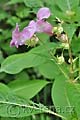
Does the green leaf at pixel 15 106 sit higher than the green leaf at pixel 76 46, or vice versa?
the green leaf at pixel 76 46

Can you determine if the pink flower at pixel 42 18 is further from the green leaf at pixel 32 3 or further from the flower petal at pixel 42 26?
the green leaf at pixel 32 3

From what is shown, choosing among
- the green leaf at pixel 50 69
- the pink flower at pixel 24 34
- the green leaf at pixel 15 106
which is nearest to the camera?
the pink flower at pixel 24 34

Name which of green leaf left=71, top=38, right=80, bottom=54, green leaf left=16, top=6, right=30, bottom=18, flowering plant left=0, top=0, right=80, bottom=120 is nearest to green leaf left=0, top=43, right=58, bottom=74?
flowering plant left=0, top=0, right=80, bottom=120

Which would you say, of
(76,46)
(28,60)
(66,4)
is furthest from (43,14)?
(76,46)

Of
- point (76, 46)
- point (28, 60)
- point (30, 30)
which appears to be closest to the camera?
point (30, 30)

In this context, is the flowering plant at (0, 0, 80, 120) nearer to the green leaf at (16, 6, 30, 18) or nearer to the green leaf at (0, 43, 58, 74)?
the green leaf at (0, 43, 58, 74)

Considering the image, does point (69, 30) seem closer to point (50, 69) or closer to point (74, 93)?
point (74, 93)

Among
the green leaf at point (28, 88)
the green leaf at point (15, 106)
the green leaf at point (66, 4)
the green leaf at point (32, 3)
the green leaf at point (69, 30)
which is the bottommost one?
the green leaf at point (15, 106)

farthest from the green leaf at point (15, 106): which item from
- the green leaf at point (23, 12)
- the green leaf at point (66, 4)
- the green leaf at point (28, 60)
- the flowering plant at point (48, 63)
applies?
the green leaf at point (23, 12)

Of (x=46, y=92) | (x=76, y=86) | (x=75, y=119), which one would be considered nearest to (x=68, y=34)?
(x=76, y=86)
